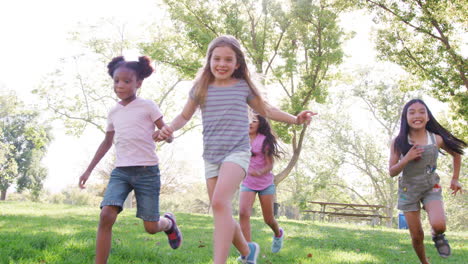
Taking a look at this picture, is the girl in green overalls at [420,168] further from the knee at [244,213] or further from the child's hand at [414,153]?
the knee at [244,213]

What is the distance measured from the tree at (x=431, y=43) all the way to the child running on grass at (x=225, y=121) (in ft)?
40.9

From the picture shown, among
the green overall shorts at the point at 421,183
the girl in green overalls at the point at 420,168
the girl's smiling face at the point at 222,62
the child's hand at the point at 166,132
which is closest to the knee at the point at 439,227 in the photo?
the girl in green overalls at the point at 420,168

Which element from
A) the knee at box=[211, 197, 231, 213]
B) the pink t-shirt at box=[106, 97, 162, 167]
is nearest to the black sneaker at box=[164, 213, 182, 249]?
the pink t-shirt at box=[106, 97, 162, 167]

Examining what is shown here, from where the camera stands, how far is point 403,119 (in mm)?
5223

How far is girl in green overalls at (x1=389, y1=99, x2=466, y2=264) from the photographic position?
4.81m

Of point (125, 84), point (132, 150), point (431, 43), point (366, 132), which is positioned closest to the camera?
point (132, 150)

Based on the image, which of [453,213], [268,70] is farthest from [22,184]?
[453,213]

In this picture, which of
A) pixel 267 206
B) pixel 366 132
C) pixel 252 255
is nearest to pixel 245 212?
pixel 267 206

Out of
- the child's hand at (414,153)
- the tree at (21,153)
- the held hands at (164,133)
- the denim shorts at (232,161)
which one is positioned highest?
the tree at (21,153)

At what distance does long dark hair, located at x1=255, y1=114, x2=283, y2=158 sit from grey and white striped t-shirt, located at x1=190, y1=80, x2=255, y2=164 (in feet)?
6.12

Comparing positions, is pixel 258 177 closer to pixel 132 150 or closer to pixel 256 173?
pixel 256 173

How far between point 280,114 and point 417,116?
75.9 inches

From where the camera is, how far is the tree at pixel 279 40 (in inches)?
811

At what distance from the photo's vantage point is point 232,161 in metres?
3.59
